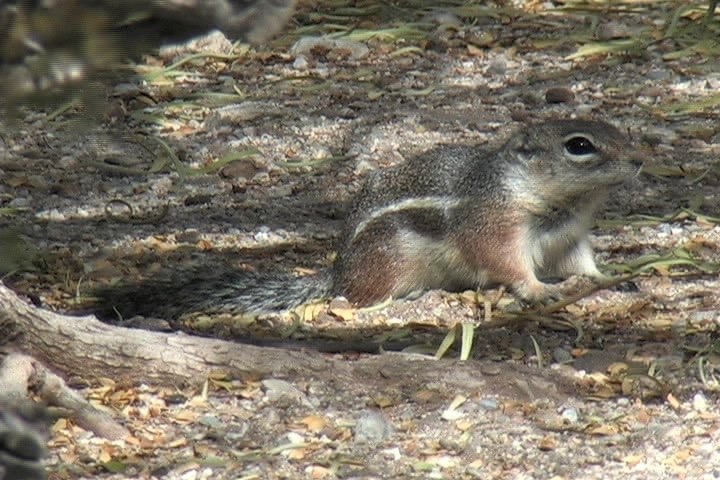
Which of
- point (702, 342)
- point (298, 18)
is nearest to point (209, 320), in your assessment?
point (702, 342)

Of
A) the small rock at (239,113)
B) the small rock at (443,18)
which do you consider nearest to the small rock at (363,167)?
the small rock at (239,113)

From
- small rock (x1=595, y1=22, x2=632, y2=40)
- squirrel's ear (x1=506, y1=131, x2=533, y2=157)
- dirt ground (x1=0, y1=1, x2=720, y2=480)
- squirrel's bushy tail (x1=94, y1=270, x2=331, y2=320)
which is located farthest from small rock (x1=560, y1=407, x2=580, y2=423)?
small rock (x1=595, y1=22, x2=632, y2=40)

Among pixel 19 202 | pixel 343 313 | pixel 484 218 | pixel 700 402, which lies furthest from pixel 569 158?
pixel 19 202

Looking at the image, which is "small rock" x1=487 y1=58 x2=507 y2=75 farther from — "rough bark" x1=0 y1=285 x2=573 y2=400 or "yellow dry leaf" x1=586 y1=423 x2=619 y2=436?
"yellow dry leaf" x1=586 y1=423 x2=619 y2=436

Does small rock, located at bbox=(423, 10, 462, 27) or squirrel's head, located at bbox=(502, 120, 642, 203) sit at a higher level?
squirrel's head, located at bbox=(502, 120, 642, 203)

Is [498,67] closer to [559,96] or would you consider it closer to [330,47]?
[559,96]

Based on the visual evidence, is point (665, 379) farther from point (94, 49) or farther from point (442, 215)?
point (94, 49)
